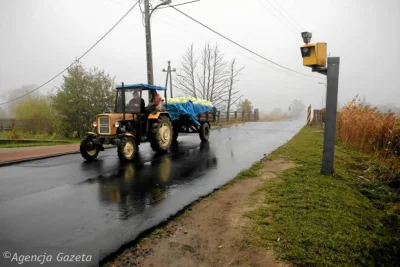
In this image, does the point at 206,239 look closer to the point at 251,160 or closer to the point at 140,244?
the point at 140,244

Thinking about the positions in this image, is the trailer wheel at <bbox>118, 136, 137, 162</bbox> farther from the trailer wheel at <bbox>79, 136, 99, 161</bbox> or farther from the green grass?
the green grass

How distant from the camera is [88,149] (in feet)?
26.8

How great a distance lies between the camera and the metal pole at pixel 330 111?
557 cm

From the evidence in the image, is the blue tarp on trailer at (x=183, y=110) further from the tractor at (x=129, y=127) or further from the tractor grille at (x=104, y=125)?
the tractor grille at (x=104, y=125)

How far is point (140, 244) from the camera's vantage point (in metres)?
3.03

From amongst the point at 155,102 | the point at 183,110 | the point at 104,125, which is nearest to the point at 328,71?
the point at 155,102

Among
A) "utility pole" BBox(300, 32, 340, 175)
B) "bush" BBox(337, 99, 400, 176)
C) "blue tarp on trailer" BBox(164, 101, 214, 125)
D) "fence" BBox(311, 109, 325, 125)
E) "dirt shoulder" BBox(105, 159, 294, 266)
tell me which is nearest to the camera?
"dirt shoulder" BBox(105, 159, 294, 266)

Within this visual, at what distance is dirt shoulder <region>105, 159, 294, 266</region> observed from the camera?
8.80 ft

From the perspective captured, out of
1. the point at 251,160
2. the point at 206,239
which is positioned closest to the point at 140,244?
the point at 206,239

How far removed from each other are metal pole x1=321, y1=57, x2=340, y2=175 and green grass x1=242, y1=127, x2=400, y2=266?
1.23ft

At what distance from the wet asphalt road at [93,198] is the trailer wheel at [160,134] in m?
0.76

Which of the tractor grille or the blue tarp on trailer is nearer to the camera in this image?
the tractor grille

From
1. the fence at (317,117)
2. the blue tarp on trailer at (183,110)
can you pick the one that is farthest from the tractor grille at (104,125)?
the fence at (317,117)

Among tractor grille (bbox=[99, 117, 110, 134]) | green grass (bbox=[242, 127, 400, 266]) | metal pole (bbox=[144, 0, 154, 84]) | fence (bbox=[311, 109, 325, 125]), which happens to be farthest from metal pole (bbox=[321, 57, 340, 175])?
fence (bbox=[311, 109, 325, 125])
